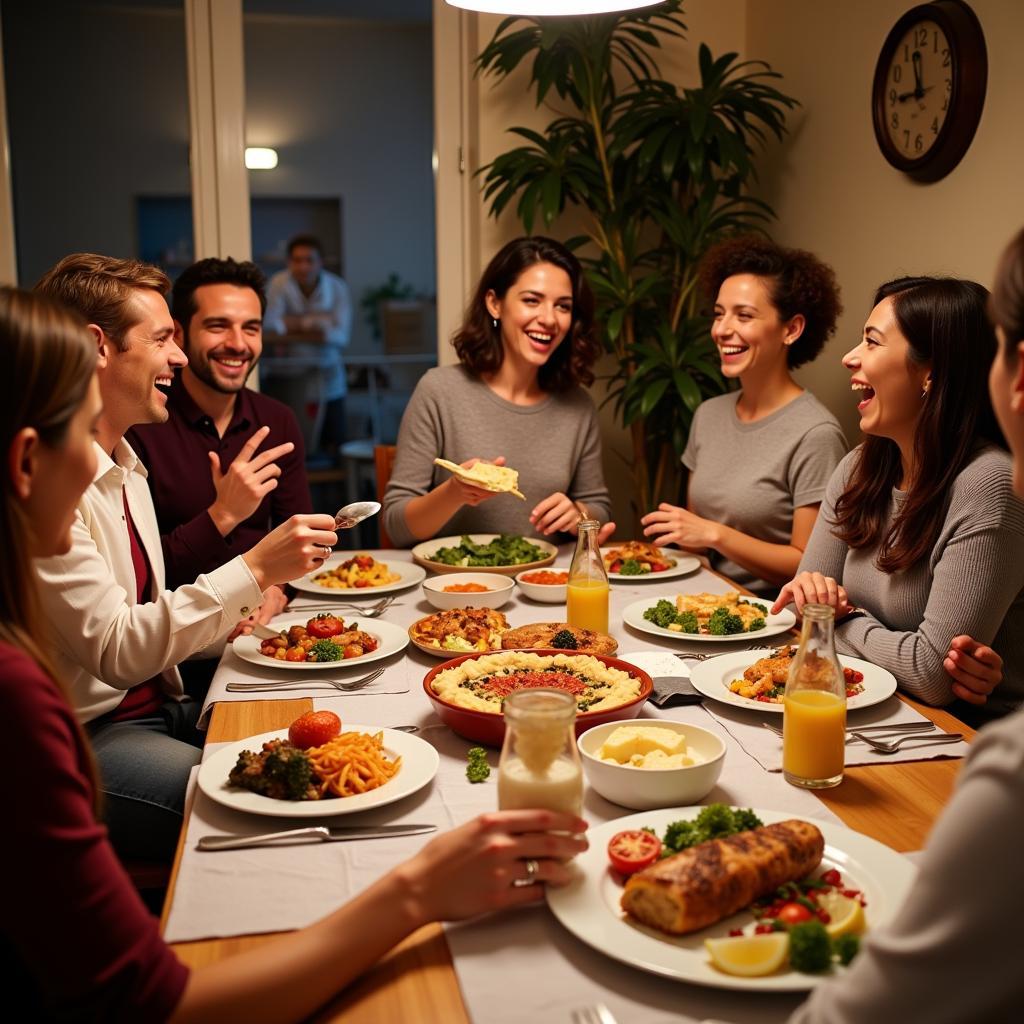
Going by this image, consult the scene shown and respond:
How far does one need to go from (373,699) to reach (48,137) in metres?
3.21

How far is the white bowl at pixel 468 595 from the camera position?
2.27m

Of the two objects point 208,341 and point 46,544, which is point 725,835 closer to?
point 46,544

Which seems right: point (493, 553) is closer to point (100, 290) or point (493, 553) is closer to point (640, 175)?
point (100, 290)

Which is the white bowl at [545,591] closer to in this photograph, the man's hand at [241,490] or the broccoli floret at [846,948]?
the man's hand at [241,490]

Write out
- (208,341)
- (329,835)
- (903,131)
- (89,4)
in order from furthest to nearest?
(89,4)
(903,131)
(208,341)
(329,835)

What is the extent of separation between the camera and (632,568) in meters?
2.64

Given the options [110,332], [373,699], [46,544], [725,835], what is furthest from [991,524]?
A: [110,332]

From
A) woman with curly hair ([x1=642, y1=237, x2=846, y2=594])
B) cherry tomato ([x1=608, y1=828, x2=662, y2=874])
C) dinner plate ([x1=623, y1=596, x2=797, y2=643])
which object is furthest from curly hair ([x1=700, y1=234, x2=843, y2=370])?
cherry tomato ([x1=608, y1=828, x2=662, y2=874])

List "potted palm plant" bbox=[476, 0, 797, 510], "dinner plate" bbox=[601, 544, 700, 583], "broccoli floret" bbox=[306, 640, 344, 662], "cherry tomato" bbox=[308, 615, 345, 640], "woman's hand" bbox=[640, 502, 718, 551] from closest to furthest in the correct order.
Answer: "broccoli floret" bbox=[306, 640, 344, 662], "cherry tomato" bbox=[308, 615, 345, 640], "dinner plate" bbox=[601, 544, 700, 583], "woman's hand" bbox=[640, 502, 718, 551], "potted palm plant" bbox=[476, 0, 797, 510]

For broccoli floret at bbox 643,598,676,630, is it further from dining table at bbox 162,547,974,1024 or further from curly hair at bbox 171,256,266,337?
curly hair at bbox 171,256,266,337

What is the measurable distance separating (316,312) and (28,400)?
11.5ft

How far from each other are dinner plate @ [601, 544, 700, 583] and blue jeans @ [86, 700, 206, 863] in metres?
1.13

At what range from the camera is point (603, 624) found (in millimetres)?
2082

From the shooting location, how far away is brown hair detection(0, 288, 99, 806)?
102 cm
